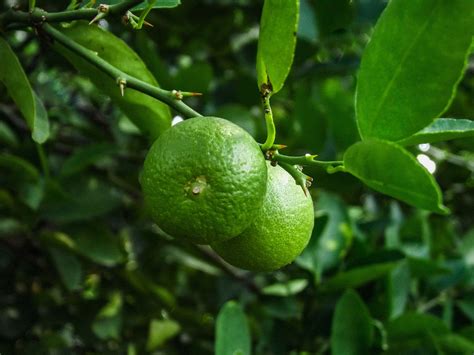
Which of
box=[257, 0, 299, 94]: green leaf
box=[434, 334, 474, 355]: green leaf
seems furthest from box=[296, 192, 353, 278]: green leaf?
box=[257, 0, 299, 94]: green leaf

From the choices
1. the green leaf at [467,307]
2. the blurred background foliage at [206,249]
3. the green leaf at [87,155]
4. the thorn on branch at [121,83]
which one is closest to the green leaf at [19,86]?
the thorn on branch at [121,83]

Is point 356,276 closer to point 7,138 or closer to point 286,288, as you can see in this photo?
point 286,288

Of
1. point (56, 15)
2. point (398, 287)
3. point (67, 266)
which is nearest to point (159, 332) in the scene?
point (67, 266)

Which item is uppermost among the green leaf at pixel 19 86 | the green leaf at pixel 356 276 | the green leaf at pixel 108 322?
the green leaf at pixel 19 86

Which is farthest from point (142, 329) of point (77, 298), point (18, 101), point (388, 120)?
point (388, 120)

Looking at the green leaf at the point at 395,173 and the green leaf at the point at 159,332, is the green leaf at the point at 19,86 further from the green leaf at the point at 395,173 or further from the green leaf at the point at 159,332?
the green leaf at the point at 159,332

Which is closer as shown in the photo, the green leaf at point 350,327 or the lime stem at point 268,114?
the lime stem at point 268,114
